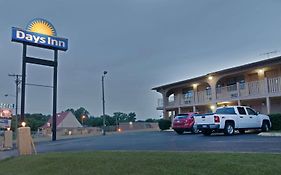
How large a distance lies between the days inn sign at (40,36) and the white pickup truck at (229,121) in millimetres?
17459

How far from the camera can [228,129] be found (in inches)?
730

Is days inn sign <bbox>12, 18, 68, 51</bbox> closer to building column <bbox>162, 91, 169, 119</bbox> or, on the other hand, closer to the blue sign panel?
the blue sign panel

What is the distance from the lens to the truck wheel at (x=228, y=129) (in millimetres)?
18458

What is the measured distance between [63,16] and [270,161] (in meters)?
23.3

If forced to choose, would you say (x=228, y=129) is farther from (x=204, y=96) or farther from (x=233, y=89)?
(x=204, y=96)

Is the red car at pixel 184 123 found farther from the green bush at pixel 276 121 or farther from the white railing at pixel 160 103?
the white railing at pixel 160 103

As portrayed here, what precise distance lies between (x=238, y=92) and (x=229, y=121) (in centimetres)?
941

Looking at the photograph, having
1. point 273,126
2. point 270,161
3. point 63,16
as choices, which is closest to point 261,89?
point 273,126

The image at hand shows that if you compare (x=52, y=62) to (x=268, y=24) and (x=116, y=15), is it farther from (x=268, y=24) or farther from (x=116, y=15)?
(x=268, y=24)

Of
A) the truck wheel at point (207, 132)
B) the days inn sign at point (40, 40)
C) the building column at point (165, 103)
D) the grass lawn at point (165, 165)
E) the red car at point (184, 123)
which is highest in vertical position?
the days inn sign at point (40, 40)

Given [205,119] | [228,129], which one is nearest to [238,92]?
[228,129]

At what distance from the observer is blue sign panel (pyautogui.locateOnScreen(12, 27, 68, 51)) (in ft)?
91.9

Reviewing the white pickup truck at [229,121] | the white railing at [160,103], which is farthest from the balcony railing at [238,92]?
the white pickup truck at [229,121]

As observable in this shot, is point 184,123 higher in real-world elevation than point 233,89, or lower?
lower
